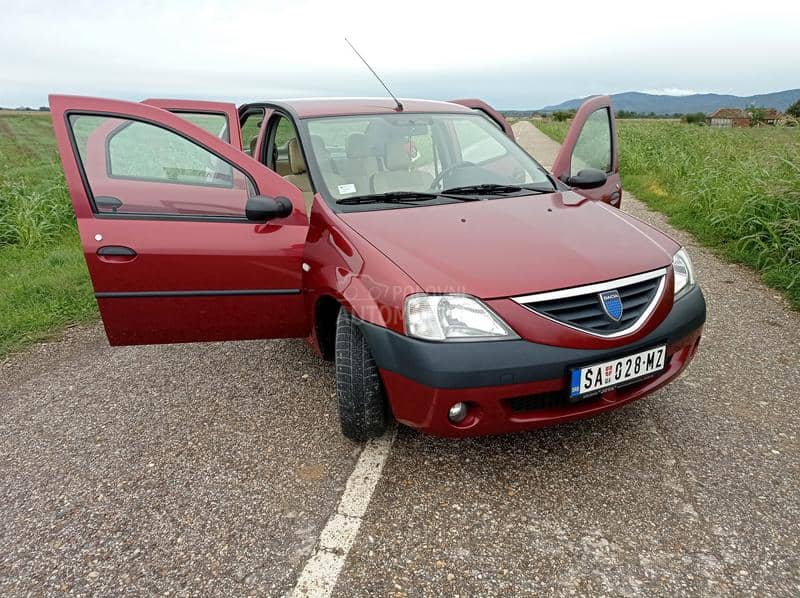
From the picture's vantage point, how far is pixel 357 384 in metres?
2.33

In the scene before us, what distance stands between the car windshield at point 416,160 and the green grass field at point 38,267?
2.86 metres

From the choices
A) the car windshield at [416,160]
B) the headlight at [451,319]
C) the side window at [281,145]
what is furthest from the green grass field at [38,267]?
the headlight at [451,319]

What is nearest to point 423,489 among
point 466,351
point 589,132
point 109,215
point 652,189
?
point 466,351

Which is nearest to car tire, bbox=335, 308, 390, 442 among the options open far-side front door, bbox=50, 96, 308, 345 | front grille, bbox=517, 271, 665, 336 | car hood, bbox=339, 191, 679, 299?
car hood, bbox=339, 191, 679, 299

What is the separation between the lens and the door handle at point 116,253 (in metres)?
2.65

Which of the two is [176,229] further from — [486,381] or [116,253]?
[486,381]

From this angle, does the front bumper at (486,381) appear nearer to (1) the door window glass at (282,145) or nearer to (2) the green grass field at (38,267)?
(1) the door window glass at (282,145)

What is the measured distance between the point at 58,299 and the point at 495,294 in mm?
4305

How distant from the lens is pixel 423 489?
7.51 ft

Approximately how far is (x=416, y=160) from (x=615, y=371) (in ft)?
5.49

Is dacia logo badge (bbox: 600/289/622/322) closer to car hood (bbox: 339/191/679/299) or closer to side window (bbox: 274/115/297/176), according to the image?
car hood (bbox: 339/191/679/299)

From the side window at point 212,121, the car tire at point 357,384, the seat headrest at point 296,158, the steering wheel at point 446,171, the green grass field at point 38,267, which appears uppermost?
the side window at point 212,121

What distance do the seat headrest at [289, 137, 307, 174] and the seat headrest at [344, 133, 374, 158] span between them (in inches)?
10.4

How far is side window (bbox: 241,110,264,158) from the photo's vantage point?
13.0ft
